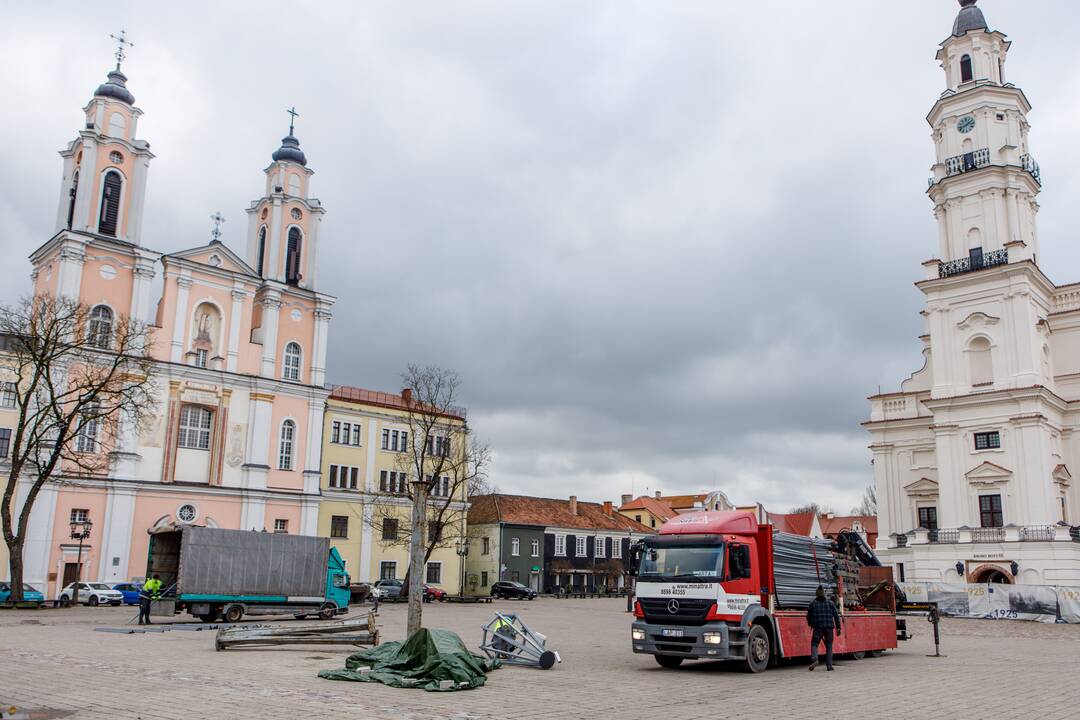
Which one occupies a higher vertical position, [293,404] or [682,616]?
[293,404]

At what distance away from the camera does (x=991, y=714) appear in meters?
10.7

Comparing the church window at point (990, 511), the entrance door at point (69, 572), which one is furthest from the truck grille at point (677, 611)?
the entrance door at point (69, 572)

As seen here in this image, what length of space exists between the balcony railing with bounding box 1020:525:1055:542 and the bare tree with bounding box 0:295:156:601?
4257cm

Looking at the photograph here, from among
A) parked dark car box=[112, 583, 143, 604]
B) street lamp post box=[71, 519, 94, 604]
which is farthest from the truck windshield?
parked dark car box=[112, 583, 143, 604]

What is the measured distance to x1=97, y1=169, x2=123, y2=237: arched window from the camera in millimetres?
47094

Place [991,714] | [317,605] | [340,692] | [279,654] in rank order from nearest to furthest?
1. [991,714]
2. [340,692]
3. [279,654]
4. [317,605]

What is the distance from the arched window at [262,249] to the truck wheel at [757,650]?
1815 inches

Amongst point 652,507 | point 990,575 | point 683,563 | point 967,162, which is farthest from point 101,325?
point 652,507

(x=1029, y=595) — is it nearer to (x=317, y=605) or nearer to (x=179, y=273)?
(x=317, y=605)

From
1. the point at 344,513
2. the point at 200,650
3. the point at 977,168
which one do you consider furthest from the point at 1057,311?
the point at 200,650

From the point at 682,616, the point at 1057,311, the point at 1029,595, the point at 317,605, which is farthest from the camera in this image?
the point at 1057,311

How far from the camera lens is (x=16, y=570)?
34.8 m

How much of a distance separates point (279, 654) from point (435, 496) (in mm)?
41059

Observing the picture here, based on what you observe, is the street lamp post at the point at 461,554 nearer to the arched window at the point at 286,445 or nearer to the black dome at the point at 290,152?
the arched window at the point at 286,445
